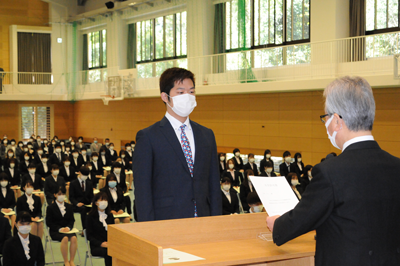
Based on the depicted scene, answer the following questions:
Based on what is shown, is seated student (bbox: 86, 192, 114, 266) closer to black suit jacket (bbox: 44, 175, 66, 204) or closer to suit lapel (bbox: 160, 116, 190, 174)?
black suit jacket (bbox: 44, 175, 66, 204)

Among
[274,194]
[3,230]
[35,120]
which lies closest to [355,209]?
[274,194]

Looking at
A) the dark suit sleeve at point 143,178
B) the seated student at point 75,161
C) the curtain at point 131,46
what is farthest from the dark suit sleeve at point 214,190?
the curtain at point 131,46

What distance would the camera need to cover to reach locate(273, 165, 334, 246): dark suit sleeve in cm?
181

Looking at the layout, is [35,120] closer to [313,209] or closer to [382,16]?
[382,16]

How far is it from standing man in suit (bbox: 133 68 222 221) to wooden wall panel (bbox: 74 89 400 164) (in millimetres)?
12516

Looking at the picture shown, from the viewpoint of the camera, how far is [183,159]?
Answer: 9.42ft

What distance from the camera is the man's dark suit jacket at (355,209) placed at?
1805 millimetres

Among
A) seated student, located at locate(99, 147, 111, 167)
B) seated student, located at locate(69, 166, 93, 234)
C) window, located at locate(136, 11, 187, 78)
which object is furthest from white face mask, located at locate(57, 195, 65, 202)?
window, located at locate(136, 11, 187, 78)

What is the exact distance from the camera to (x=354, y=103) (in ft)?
6.24

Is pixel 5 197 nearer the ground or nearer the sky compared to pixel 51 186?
nearer the ground

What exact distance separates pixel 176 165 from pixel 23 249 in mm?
4467

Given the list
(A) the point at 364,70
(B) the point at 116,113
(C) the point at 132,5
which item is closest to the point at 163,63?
(C) the point at 132,5

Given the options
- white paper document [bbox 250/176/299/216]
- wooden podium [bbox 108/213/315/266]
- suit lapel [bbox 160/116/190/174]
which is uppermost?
suit lapel [bbox 160/116/190/174]

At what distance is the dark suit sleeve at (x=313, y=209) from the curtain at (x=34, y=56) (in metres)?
27.1
